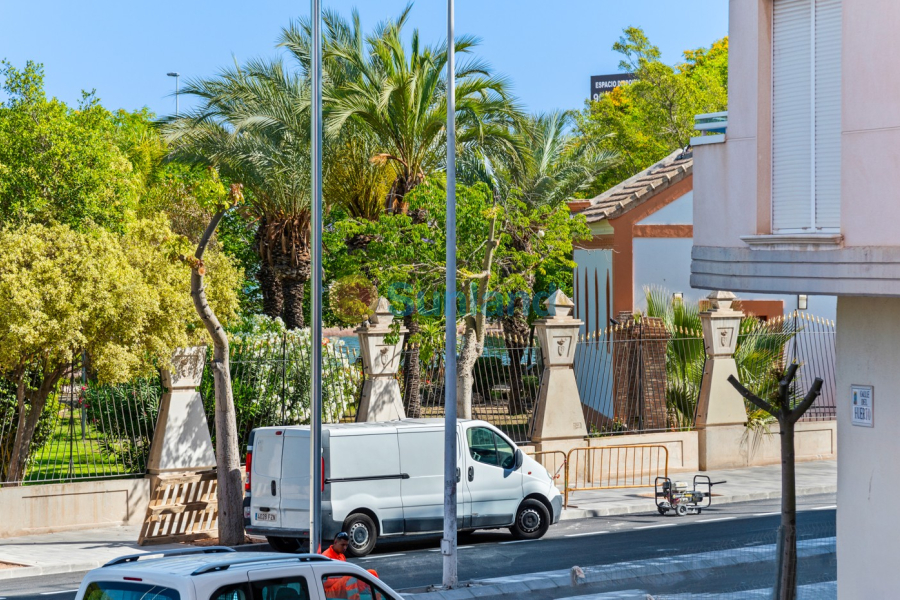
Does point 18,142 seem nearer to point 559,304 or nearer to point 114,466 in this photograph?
point 114,466

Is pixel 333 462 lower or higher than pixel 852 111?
lower

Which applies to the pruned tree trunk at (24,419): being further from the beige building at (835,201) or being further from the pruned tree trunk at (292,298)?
the beige building at (835,201)

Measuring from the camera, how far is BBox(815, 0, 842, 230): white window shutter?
335 inches

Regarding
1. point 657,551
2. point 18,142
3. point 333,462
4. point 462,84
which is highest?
point 462,84

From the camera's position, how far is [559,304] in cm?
2236

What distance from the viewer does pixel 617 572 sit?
13.9 m

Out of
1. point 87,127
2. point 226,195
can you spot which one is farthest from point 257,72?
point 226,195

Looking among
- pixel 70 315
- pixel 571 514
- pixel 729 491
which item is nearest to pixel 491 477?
pixel 571 514

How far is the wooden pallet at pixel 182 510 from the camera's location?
1716 cm

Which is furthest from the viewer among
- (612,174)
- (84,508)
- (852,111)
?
(612,174)

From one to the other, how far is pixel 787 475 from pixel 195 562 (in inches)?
204

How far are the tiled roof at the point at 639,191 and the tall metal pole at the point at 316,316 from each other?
15.7 m

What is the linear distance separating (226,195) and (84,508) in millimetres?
6296

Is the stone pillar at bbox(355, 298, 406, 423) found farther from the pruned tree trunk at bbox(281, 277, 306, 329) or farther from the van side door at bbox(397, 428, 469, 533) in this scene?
the pruned tree trunk at bbox(281, 277, 306, 329)
